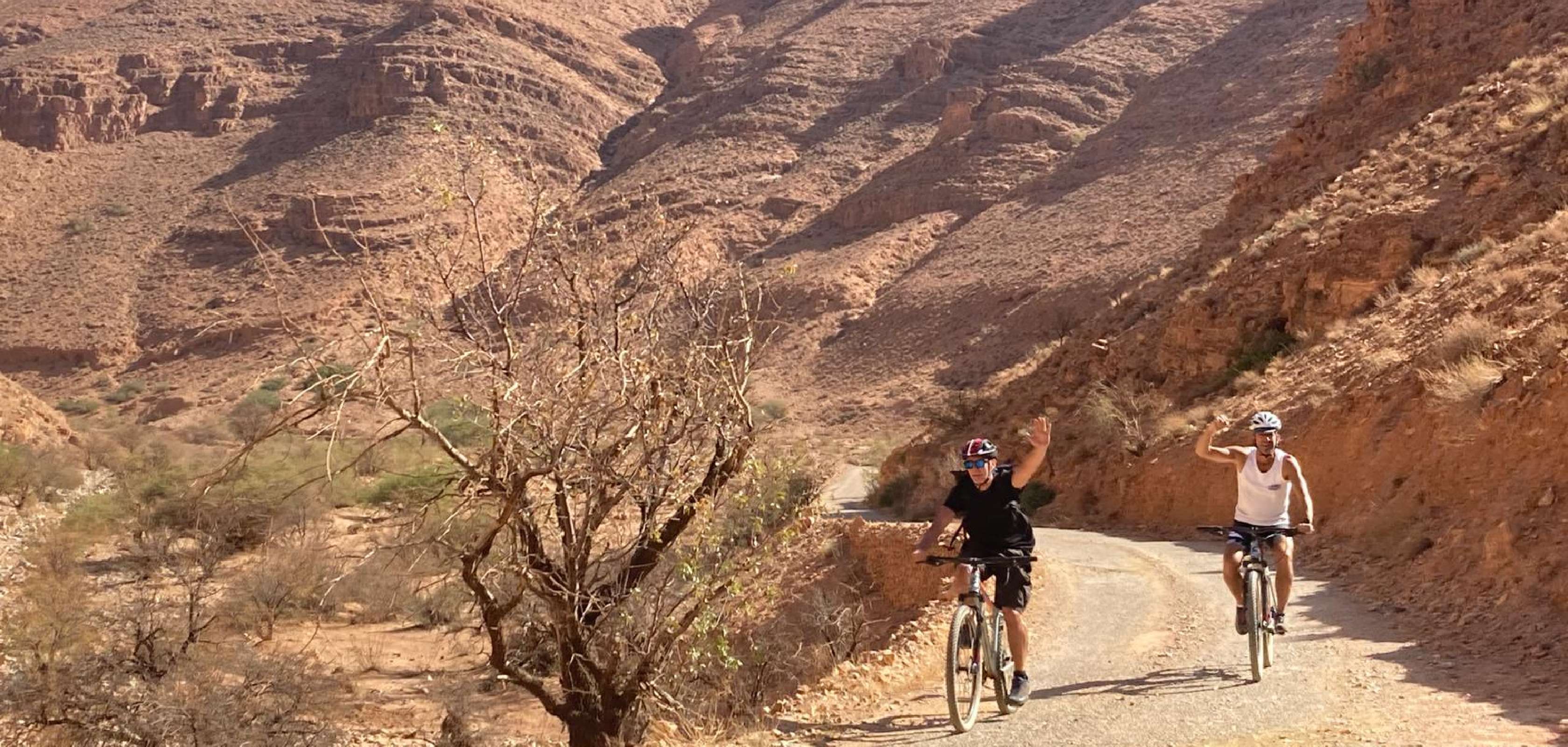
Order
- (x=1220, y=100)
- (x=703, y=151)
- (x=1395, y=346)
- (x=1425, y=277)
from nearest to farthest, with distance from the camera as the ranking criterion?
(x=1395, y=346) → (x=1425, y=277) → (x=1220, y=100) → (x=703, y=151)

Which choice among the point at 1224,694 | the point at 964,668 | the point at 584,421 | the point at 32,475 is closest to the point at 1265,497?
the point at 1224,694

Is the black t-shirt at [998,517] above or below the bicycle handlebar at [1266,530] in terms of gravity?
above

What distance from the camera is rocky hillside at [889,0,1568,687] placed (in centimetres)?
1023

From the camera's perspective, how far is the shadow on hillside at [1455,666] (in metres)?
6.80

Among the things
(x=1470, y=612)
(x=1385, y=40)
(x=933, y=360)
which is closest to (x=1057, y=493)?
(x=1470, y=612)

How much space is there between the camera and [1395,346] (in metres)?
15.9

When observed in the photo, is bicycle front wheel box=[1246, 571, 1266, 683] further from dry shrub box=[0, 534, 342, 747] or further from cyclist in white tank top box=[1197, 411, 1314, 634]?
dry shrub box=[0, 534, 342, 747]

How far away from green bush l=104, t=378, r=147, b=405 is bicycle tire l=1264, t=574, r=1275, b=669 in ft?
182

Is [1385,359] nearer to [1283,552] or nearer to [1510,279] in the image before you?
[1510,279]

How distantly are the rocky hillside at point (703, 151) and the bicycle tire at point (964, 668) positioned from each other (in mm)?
33014

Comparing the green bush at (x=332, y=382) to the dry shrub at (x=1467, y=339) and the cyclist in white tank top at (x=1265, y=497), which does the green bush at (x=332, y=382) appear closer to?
the cyclist in white tank top at (x=1265, y=497)

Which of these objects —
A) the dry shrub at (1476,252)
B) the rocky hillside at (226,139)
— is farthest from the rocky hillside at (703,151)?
the dry shrub at (1476,252)

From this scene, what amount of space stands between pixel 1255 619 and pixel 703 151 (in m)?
68.4

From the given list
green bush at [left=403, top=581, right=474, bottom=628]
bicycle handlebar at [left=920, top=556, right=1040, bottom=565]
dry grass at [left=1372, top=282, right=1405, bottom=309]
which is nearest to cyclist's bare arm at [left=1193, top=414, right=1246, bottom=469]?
bicycle handlebar at [left=920, top=556, right=1040, bottom=565]
